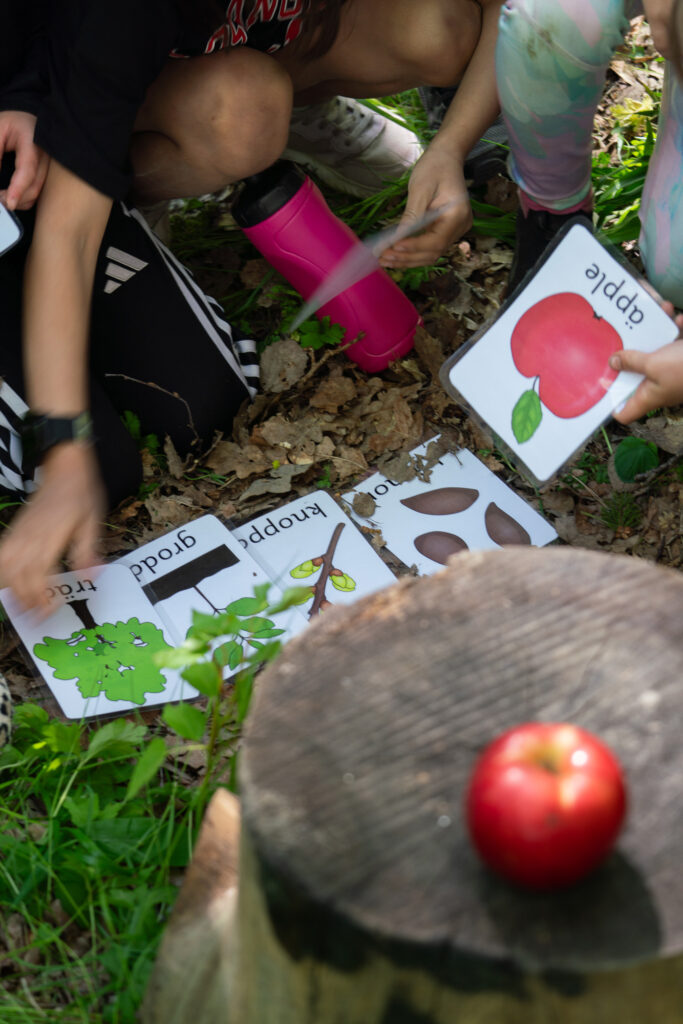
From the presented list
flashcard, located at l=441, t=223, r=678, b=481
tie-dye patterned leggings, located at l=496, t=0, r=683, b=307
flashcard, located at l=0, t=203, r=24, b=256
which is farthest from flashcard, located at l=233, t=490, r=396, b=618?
tie-dye patterned leggings, located at l=496, t=0, r=683, b=307

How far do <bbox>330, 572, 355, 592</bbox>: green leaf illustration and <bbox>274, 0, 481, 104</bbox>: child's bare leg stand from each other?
4.38ft

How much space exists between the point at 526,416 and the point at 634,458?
1.20ft

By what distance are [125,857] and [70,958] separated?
179 millimetres

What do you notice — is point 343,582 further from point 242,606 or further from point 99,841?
point 99,841

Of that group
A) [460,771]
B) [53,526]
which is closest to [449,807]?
[460,771]

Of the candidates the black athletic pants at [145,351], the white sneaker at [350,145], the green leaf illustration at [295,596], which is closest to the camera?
the green leaf illustration at [295,596]

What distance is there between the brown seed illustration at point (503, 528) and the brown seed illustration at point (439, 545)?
0.08 meters

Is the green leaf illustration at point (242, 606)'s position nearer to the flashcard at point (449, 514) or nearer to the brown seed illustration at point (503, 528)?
the flashcard at point (449, 514)

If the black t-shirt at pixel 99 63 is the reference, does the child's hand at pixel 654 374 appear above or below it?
below

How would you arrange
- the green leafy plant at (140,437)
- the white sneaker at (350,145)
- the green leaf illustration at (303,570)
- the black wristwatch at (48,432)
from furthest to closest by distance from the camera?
1. the white sneaker at (350,145)
2. the green leafy plant at (140,437)
3. the green leaf illustration at (303,570)
4. the black wristwatch at (48,432)

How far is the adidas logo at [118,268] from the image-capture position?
215 cm

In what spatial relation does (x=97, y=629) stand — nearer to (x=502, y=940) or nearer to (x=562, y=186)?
(x=502, y=940)

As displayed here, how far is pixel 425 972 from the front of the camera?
80cm

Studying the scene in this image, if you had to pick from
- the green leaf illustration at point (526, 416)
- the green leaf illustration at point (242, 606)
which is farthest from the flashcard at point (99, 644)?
the green leaf illustration at point (526, 416)
